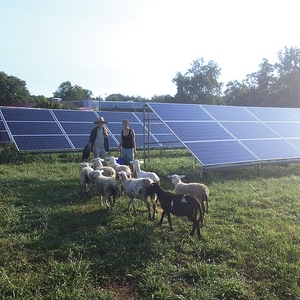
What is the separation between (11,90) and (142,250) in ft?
241

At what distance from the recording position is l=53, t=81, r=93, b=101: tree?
336 feet

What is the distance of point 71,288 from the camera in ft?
13.8

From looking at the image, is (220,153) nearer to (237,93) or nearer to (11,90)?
(237,93)

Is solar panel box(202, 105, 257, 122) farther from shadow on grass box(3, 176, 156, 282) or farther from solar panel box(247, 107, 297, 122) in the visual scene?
shadow on grass box(3, 176, 156, 282)

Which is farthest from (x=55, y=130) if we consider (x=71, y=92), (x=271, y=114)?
(x=71, y=92)

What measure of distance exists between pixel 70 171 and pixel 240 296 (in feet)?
32.2

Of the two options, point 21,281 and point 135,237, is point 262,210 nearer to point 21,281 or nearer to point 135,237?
point 135,237

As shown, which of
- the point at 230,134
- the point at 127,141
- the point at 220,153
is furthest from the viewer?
the point at 230,134

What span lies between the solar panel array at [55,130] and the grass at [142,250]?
22.6 ft

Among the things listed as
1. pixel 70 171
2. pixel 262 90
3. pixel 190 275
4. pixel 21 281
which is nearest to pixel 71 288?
pixel 21 281

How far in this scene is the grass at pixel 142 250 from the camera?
4281 mm

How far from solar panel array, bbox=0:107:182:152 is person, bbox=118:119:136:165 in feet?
11.8

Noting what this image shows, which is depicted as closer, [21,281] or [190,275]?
[21,281]

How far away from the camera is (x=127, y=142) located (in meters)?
10.7
